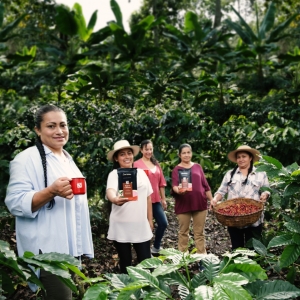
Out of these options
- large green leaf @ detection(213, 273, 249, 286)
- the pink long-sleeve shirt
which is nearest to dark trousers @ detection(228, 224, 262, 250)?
the pink long-sleeve shirt

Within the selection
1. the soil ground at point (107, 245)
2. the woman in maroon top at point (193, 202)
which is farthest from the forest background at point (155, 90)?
the woman in maroon top at point (193, 202)

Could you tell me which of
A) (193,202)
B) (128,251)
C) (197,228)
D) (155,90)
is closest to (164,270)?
(128,251)

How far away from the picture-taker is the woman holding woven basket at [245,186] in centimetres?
421

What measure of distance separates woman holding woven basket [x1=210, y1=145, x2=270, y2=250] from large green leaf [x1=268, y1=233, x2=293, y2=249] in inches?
54.8

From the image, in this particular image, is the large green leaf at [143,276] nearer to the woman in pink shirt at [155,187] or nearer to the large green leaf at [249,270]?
the large green leaf at [249,270]

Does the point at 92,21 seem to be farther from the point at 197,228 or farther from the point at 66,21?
the point at 197,228

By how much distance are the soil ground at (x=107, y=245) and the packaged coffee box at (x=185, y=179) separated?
130 cm

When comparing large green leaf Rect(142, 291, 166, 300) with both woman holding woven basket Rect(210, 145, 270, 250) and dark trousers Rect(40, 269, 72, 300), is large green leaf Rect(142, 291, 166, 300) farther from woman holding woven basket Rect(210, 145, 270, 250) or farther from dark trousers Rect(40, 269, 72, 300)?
woman holding woven basket Rect(210, 145, 270, 250)

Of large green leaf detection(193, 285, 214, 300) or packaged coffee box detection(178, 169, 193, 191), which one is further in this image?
packaged coffee box detection(178, 169, 193, 191)

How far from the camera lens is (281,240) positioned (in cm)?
268

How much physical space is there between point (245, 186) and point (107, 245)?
2.30 meters

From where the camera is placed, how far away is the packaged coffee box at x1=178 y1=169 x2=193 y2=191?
455 centimetres

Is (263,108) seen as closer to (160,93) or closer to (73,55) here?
(160,93)

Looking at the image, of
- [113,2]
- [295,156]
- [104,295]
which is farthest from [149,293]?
[113,2]
